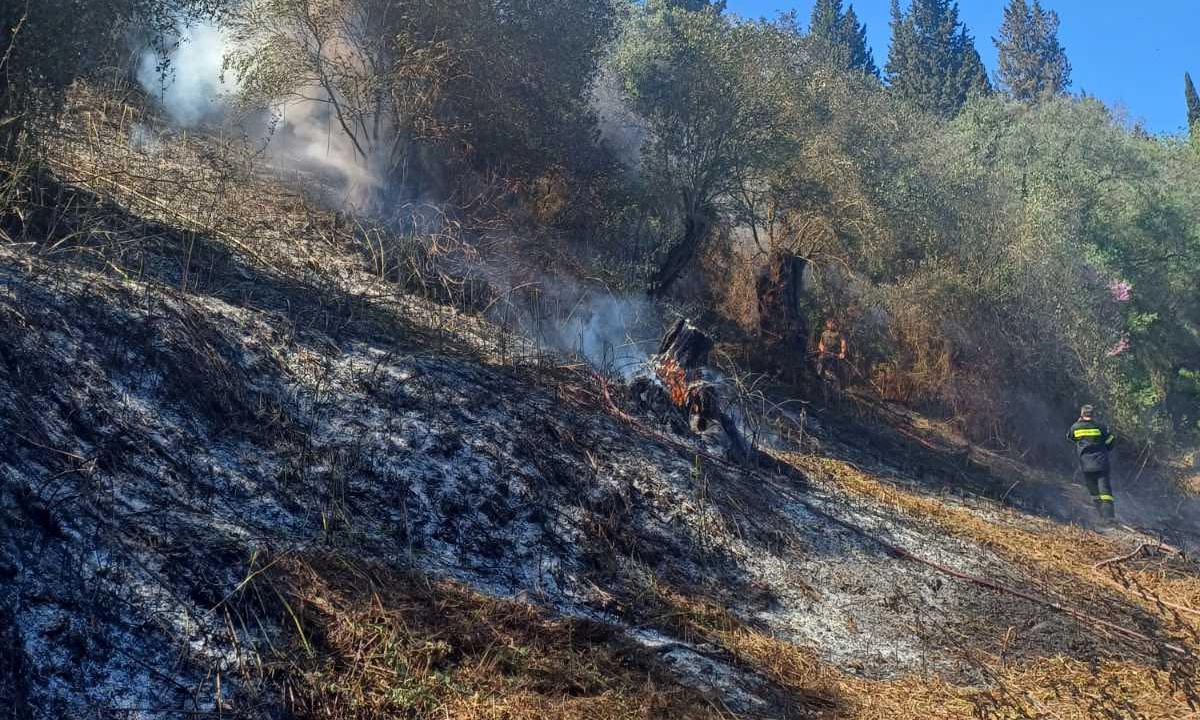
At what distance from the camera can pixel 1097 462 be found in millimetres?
13305

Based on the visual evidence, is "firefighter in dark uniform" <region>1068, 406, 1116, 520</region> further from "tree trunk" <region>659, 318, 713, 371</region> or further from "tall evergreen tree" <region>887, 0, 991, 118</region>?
"tall evergreen tree" <region>887, 0, 991, 118</region>

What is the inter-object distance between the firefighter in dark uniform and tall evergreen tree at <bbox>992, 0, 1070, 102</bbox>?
1499 inches

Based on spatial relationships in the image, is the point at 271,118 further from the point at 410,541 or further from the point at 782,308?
the point at 410,541

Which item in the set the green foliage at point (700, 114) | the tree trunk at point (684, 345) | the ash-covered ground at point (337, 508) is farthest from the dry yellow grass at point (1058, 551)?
the green foliage at point (700, 114)

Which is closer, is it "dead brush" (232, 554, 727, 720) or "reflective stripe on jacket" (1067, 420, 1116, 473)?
"dead brush" (232, 554, 727, 720)

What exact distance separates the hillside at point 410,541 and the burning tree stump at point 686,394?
1.04 ft

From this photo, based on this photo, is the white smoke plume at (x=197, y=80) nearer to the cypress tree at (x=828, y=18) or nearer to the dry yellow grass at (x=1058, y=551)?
the dry yellow grass at (x=1058, y=551)

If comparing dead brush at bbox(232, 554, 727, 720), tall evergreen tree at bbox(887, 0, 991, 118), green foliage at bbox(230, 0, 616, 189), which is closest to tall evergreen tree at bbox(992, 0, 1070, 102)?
tall evergreen tree at bbox(887, 0, 991, 118)

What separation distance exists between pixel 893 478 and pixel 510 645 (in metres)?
7.12

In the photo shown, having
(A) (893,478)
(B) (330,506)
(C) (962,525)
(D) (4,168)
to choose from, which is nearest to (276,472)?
(B) (330,506)

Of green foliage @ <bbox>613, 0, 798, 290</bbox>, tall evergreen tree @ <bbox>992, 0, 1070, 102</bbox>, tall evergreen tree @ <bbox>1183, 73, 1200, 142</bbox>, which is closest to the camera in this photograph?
green foliage @ <bbox>613, 0, 798, 290</bbox>

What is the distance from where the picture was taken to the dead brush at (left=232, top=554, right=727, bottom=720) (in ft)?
14.1

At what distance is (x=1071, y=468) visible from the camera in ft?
54.3

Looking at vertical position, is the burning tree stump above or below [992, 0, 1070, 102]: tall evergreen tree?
below
